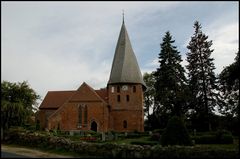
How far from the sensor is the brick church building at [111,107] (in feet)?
157

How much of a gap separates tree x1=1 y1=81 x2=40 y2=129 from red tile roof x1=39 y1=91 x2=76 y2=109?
91.8ft

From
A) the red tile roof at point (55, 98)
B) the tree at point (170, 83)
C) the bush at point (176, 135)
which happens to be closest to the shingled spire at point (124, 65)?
the tree at point (170, 83)

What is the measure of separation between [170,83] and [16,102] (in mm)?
23303

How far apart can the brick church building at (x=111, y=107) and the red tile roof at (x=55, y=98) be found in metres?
7.84

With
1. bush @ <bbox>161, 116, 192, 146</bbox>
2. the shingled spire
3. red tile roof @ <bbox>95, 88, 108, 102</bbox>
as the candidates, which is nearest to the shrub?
bush @ <bbox>161, 116, 192, 146</bbox>

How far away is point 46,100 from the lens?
5825 centimetres

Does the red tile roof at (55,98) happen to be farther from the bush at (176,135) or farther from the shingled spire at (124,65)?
the bush at (176,135)

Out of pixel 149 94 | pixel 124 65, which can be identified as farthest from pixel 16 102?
pixel 149 94

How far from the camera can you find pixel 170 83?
4303 cm

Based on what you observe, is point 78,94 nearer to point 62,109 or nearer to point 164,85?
point 62,109

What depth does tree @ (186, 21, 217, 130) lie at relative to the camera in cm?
4157

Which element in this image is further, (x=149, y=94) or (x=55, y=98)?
(x=149, y=94)

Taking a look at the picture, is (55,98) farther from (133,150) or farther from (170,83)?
(133,150)

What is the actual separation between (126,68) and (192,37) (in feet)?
39.3
